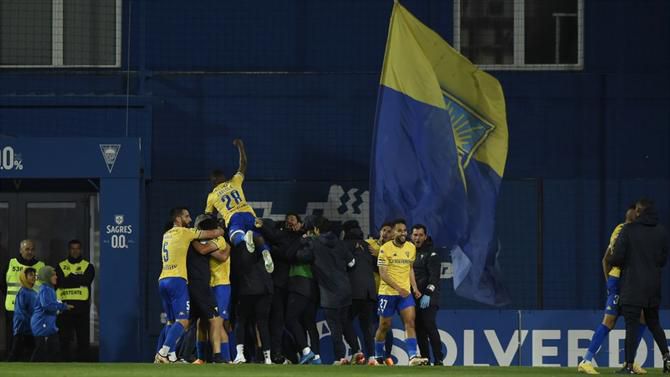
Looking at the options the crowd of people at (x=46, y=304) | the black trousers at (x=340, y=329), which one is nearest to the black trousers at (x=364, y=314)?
the black trousers at (x=340, y=329)

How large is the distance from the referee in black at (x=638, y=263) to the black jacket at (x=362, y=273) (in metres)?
4.92

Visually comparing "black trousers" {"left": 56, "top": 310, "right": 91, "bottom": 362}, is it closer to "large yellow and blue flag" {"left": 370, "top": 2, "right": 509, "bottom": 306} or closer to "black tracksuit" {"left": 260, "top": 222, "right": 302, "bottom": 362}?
"black tracksuit" {"left": 260, "top": 222, "right": 302, "bottom": 362}

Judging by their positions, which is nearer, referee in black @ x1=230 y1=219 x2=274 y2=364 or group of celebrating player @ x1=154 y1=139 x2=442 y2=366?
group of celebrating player @ x1=154 y1=139 x2=442 y2=366

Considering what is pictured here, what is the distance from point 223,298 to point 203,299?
1.33ft

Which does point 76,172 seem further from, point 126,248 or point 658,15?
point 658,15

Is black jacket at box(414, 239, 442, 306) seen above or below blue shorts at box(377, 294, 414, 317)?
above

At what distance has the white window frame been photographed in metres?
28.0

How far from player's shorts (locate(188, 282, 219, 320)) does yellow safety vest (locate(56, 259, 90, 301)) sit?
4586mm

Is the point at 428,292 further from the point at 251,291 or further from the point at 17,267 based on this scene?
the point at 17,267

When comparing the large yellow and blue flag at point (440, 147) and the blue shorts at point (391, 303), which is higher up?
the large yellow and blue flag at point (440, 147)

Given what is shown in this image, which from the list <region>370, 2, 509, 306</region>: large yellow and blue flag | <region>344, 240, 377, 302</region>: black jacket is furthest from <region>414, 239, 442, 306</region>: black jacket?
<region>370, 2, 509, 306</region>: large yellow and blue flag

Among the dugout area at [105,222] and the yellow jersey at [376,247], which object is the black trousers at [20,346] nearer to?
the dugout area at [105,222]

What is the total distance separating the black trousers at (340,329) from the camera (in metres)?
22.3

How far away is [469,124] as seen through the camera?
84.7 feet
